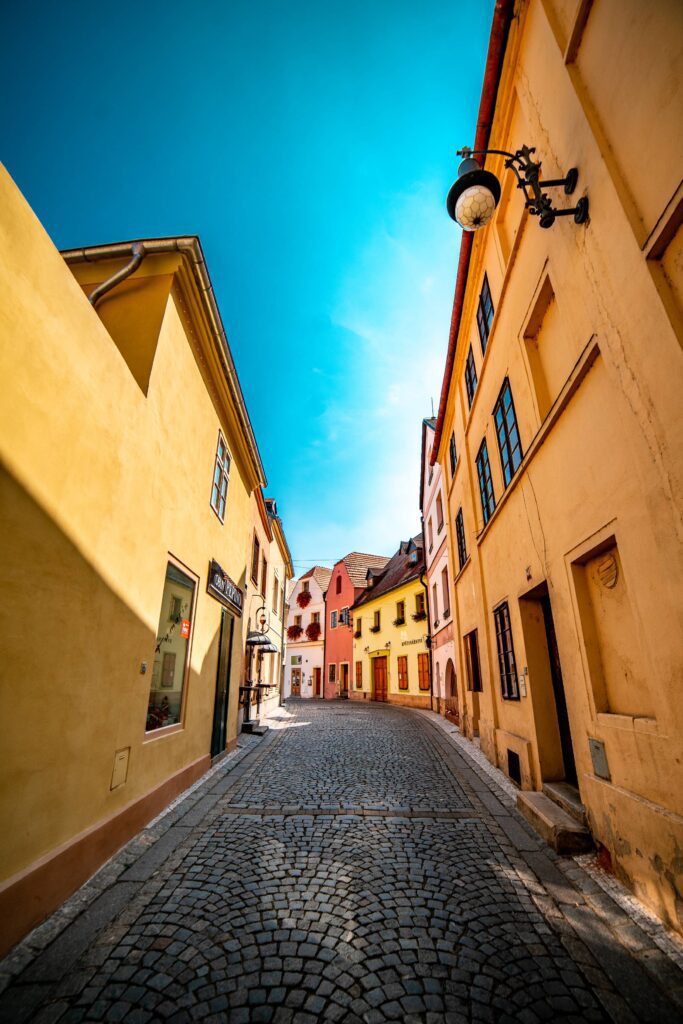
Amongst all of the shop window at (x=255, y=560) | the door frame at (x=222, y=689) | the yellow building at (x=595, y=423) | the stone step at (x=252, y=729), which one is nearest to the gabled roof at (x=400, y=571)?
the shop window at (x=255, y=560)

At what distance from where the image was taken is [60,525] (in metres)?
3.60

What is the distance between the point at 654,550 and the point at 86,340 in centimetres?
484

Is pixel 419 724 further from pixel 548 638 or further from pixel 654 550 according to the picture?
pixel 654 550

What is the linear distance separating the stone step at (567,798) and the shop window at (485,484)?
175 inches

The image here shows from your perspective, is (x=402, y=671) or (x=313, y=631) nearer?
(x=402, y=671)

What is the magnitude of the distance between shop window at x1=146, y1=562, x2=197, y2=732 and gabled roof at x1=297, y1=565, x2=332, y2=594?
96.7 ft

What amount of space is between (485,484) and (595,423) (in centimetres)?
493

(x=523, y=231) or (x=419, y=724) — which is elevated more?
(x=523, y=231)

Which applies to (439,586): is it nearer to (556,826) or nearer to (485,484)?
(485,484)

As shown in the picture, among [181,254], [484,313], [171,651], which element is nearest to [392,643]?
[484,313]

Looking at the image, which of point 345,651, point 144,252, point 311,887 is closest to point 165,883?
point 311,887

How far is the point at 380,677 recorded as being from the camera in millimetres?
25172

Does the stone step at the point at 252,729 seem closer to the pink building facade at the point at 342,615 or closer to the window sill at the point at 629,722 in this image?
the window sill at the point at 629,722

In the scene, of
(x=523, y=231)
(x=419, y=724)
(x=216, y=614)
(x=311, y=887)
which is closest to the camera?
(x=311, y=887)
